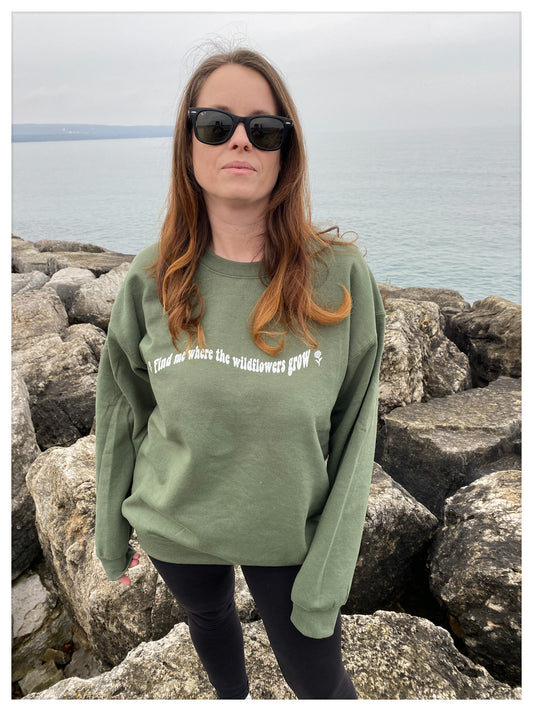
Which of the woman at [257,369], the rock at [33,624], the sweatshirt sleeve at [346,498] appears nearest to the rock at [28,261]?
the rock at [33,624]

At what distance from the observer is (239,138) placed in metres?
1.26

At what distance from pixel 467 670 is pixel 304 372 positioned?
1357 mm

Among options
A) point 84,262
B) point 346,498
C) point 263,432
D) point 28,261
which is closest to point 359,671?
point 346,498

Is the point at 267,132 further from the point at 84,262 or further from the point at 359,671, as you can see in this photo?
the point at 84,262

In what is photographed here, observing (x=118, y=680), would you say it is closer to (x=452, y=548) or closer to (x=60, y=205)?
(x=452, y=548)

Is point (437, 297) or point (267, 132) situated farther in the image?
point (437, 297)

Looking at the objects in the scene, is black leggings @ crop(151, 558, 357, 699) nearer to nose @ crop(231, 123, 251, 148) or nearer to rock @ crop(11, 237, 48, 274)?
nose @ crop(231, 123, 251, 148)

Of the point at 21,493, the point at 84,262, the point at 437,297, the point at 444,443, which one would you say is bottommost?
the point at 21,493

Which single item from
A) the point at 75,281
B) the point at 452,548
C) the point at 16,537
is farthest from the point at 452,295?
the point at 16,537

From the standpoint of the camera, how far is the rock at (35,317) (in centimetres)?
408

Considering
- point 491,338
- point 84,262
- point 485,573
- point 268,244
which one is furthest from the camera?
point 84,262

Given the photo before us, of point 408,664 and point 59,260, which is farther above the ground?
point 59,260

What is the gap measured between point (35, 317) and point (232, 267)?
3.49 metres

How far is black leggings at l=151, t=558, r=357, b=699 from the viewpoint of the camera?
4.41 ft
